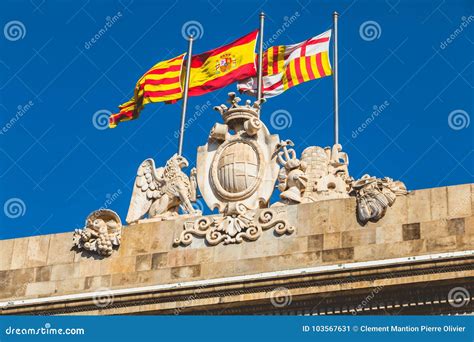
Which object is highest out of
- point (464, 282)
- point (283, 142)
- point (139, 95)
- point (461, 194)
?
point (139, 95)

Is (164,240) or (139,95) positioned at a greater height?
(139,95)

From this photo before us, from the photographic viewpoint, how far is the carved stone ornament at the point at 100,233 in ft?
105

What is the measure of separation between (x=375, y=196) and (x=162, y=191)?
500 cm

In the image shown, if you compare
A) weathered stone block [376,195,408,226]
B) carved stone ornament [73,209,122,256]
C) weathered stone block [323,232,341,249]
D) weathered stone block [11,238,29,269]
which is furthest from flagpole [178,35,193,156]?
weathered stone block [376,195,408,226]

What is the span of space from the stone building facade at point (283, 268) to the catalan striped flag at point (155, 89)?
5.23 m

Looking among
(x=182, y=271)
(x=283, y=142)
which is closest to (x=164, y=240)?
(x=182, y=271)

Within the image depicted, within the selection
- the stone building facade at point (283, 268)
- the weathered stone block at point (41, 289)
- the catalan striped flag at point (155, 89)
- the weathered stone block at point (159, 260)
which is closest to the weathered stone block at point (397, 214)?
the stone building facade at point (283, 268)

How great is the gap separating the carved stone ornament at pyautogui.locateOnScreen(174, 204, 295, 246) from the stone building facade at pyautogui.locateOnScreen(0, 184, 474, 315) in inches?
4.7

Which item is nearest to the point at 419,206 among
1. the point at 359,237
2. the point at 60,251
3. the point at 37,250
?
the point at 359,237

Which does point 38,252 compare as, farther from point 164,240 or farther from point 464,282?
point 464,282

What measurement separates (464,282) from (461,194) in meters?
1.78

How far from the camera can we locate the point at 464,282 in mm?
28047

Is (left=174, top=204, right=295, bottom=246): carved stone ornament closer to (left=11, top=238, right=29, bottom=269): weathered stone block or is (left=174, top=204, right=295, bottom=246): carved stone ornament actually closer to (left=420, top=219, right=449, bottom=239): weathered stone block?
(left=420, top=219, right=449, bottom=239): weathered stone block

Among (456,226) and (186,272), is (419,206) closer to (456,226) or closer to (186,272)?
(456,226)
